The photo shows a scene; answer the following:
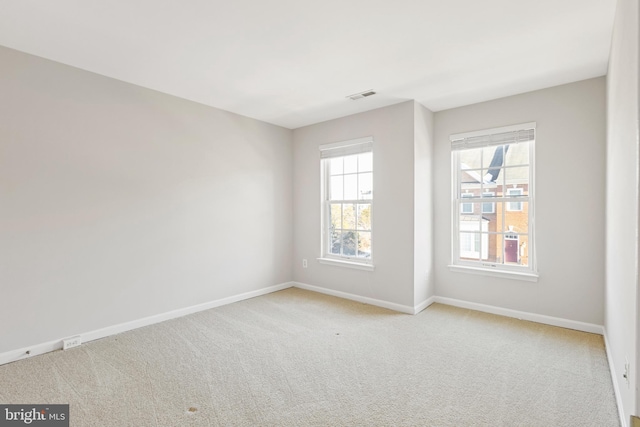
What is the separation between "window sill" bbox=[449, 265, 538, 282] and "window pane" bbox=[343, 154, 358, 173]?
1.82m

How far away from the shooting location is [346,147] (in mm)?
4453

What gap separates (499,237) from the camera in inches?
149

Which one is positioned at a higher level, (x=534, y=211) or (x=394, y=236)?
(x=534, y=211)

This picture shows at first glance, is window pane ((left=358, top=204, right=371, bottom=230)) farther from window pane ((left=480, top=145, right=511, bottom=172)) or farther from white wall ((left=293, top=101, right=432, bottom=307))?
window pane ((left=480, top=145, right=511, bottom=172))

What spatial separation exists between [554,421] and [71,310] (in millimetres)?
3769

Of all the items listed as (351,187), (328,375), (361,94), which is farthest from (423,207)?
(328,375)

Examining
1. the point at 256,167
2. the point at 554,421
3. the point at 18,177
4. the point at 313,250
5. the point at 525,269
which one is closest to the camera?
the point at 554,421

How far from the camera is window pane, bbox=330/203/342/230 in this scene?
4.70 meters

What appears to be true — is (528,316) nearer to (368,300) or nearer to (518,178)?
(518,178)

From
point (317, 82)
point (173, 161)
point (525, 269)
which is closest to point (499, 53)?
point (317, 82)

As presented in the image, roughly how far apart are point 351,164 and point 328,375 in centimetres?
290

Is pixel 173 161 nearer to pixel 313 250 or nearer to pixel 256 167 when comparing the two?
pixel 256 167

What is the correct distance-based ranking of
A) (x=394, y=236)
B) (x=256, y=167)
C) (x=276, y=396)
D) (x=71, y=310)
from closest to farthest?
1. (x=276, y=396)
2. (x=71, y=310)
3. (x=394, y=236)
4. (x=256, y=167)

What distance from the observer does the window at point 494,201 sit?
11.7ft
